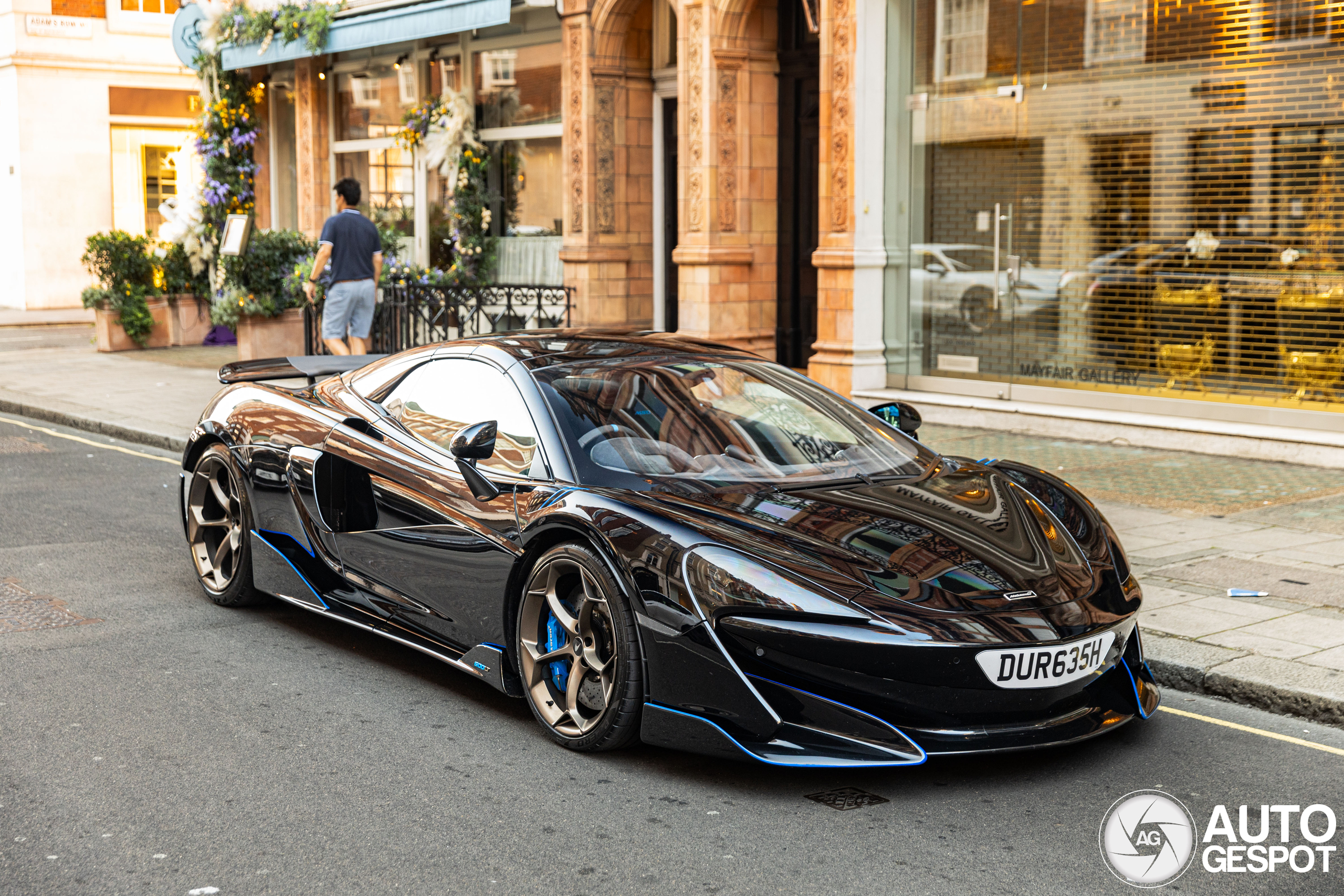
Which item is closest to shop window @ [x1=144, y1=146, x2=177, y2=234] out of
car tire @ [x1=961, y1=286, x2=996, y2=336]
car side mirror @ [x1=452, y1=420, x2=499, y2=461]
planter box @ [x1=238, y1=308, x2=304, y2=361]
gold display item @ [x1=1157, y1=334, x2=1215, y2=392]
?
planter box @ [x1=238, y1=308, x2=304, y2=361]

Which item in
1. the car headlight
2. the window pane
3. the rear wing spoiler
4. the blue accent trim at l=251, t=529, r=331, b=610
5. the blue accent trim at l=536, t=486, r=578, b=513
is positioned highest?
the window pane

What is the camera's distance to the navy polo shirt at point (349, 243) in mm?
14047

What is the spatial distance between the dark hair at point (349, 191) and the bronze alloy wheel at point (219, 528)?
23.8ft

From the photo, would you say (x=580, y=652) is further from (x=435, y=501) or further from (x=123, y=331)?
A: (x=123, y=331)

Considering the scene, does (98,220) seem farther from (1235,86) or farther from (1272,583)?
(1272,583)

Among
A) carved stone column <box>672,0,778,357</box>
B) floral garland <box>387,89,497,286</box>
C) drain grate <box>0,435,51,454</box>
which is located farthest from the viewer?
floral garland <box>387,89,497,286</box>

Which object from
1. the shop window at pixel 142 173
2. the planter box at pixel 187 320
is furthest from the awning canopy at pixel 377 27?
the shop window at pixel 142 173

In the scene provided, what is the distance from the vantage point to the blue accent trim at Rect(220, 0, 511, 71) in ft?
53.6

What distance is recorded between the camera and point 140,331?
2050 cm

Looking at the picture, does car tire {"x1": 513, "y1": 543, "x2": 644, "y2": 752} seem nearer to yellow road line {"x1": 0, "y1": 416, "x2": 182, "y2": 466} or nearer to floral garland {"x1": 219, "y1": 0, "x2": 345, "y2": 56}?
yellow road line {"x1": 0, "y1": 416, "x2": 182, "y2": 466}

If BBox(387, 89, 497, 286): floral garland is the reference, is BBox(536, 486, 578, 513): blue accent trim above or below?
below

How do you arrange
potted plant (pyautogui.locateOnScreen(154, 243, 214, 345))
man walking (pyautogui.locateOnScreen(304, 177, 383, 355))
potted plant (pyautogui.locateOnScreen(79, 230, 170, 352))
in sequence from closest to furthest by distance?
man walking (pyautogui.locateOnScreen(304, 177, 383, 355))
potted plant (pyautogui.locateOnScreen(79, 230, 170, 352))
potted plant (pyautogui.locateOnScreen(154, 243, 214, 345))

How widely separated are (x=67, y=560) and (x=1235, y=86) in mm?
8821

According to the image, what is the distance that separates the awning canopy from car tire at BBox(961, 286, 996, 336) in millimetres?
6056
